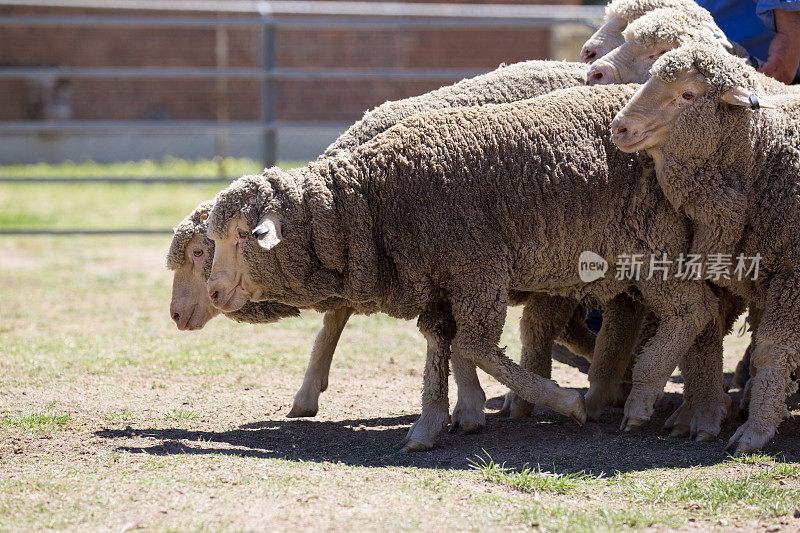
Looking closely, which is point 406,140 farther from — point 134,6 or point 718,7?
point 134,6

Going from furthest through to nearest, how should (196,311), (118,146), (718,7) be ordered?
(118,146), (718,7), (196,311)

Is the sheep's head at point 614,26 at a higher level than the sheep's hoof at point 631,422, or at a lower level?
higher

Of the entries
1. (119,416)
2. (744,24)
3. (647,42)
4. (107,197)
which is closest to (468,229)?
(647,42)

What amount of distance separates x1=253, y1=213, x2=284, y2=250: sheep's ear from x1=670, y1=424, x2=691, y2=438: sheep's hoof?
2.07 meters

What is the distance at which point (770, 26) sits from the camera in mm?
5598

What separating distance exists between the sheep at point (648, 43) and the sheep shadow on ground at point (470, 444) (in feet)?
5.67

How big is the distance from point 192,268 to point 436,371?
1.34 m

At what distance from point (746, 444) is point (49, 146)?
577 inches

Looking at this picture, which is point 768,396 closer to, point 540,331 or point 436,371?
point 540,331

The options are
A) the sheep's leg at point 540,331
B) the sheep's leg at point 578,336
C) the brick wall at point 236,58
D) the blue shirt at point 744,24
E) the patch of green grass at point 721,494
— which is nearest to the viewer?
the patch of green grass at point 721,494

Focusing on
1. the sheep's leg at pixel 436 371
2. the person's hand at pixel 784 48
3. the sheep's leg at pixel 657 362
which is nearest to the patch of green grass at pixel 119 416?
the sheep's leg at pixel 436 371

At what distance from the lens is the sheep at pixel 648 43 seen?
479 cm

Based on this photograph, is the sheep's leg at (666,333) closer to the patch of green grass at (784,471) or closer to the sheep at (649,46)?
the sheep at (649,46)

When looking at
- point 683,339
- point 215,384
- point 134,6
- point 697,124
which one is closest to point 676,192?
point 697,124
